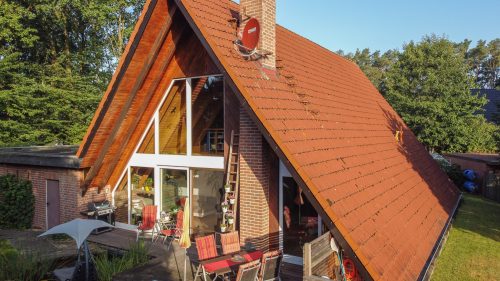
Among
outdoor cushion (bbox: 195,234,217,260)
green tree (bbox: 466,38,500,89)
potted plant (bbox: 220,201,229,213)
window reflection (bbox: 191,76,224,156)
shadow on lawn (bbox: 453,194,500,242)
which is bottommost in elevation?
shadow on lawn (bbox: 453,194,500,242)

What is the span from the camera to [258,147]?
779 cm

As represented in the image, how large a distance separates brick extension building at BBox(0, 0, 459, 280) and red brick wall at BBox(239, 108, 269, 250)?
0.03m

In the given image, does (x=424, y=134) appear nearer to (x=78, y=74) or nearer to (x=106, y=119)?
(x=106, y=119)

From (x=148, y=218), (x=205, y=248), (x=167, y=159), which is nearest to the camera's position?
(x=205, y=248)

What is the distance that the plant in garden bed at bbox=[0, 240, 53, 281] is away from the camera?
7586 mm

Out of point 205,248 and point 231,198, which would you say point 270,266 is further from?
point 231,198

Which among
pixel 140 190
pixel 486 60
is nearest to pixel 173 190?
pixel 140 190

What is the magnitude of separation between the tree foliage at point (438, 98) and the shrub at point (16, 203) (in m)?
21.9

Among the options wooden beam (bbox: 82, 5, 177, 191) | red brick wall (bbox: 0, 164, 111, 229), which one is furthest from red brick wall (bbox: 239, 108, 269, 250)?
red brick wall (bbox: 0, 164, 111, 229)

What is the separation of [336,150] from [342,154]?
180 mm

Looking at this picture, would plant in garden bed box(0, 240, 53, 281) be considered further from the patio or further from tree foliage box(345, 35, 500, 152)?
tree foliage box(345, 35, 500, 152)

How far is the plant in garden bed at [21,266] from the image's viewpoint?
7.59 meters

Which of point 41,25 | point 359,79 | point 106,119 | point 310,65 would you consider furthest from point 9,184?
point 41,25

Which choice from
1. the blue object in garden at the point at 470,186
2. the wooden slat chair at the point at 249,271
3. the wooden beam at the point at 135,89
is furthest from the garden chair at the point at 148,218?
the blue object in garden at the point at 470,186
